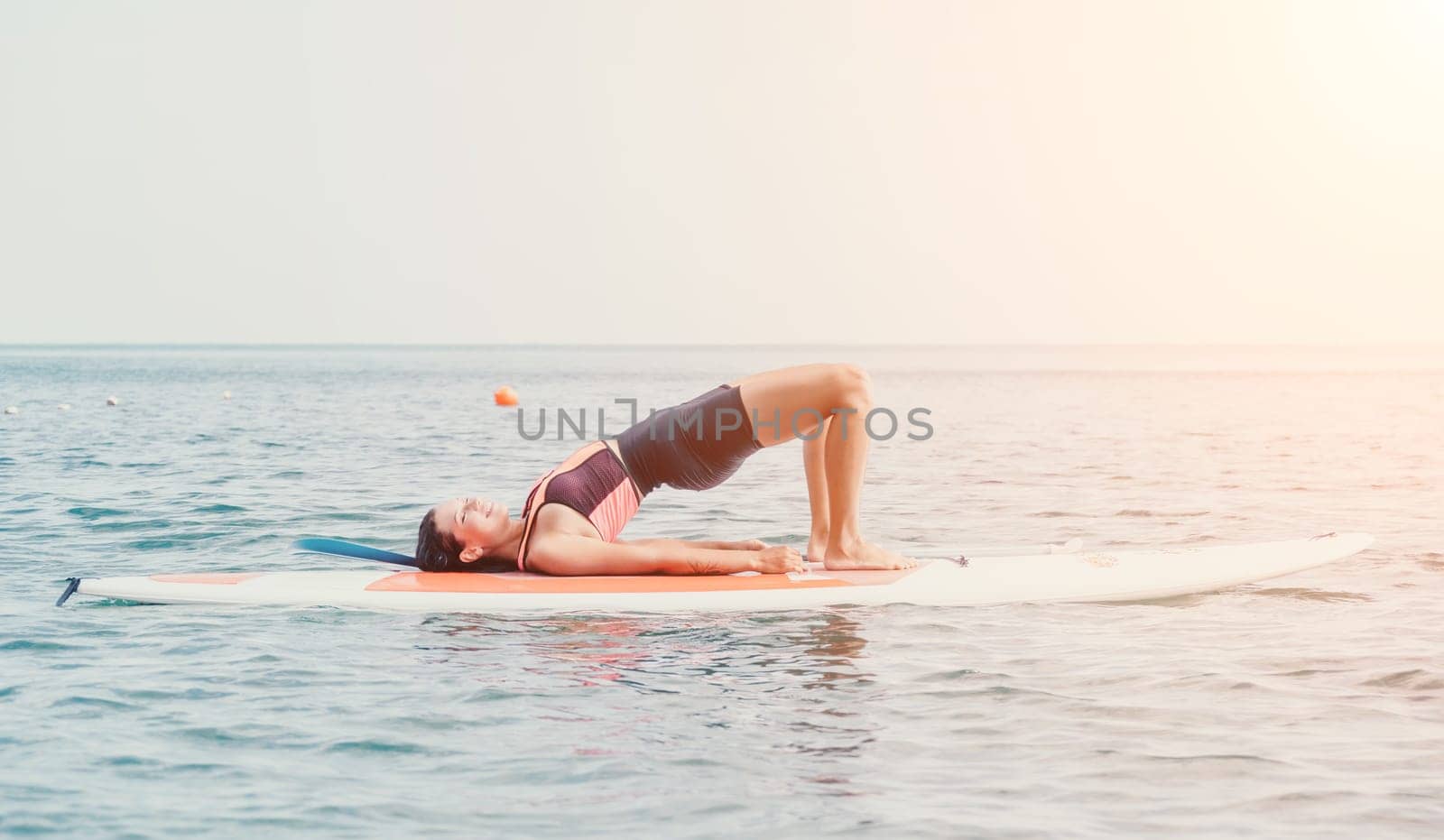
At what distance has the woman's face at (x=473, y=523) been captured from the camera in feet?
20.1

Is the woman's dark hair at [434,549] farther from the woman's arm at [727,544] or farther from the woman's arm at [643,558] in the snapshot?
the woman's arm at [727,544]

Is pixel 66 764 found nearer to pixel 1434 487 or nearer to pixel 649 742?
pixel 649 742

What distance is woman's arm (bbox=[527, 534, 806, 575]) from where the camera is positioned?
6.02 meters

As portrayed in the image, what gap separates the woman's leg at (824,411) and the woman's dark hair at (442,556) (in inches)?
56.7

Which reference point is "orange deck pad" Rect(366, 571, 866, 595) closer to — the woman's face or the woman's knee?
the woman's face

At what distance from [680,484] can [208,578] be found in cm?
231

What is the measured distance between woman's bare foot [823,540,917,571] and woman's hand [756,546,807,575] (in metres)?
0.24

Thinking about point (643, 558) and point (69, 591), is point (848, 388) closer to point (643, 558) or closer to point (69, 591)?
point (643, 558)

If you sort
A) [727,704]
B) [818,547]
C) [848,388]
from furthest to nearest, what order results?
[818,547], [848,388], [727,704]

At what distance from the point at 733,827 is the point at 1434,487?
1072 centimetres

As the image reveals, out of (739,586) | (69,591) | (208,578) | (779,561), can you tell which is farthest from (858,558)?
(69,591)

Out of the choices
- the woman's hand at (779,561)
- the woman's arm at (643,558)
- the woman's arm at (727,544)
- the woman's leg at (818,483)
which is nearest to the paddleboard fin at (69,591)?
the woman's arm at (643,558)

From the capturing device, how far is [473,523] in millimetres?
6137

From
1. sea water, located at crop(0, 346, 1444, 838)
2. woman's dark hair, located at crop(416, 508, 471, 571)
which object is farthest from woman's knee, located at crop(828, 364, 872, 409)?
woman's dark hair, located at crop(416, 508, 471, 571)
